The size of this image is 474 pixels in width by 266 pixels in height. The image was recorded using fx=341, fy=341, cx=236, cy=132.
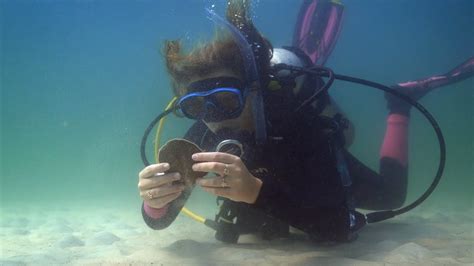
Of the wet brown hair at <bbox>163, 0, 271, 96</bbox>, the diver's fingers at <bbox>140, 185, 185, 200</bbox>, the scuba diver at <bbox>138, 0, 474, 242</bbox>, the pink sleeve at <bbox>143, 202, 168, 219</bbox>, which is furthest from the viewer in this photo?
the pink sleeve at <bbox>143, 202, 168, 219</bbox>

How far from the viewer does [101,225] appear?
698cm

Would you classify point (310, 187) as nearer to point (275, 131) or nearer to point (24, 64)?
point (275, 131)

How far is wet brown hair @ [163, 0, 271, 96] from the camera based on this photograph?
325 cm

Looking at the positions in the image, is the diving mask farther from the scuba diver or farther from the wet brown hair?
the wet brown hair

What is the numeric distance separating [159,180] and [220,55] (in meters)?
1.38

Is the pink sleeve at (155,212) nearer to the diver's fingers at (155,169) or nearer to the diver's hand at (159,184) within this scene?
the diver's hand at (159,184)

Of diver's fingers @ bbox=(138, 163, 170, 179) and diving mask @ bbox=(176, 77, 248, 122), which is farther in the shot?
diving mask @ bbox=(176, 77, 248, 122)

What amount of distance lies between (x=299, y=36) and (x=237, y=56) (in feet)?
17.6

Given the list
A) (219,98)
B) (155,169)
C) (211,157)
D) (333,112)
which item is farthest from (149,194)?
(333,112)

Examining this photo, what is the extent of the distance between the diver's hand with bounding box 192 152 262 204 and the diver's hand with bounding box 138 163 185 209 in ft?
0.82

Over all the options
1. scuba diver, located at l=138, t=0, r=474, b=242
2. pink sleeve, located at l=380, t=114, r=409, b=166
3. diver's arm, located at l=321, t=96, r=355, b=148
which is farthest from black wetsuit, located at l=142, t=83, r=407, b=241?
pink sleeve, located at l=380, t=114, r=409, b=166

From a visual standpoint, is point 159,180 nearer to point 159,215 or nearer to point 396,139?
point 159,215

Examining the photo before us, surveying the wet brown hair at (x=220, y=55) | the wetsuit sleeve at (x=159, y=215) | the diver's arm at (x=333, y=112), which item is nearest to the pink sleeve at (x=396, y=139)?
the diver's arm at (x=333, y=112)

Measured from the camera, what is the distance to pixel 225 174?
230 centimetres
